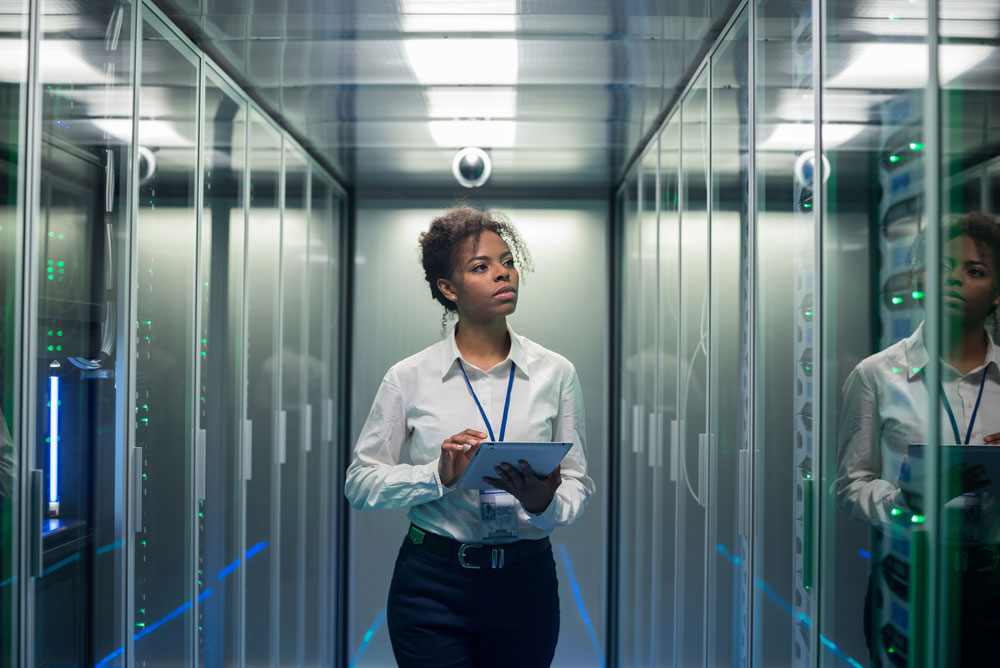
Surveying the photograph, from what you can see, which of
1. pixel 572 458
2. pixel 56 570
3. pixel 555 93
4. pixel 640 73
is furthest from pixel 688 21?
pixel 56 570

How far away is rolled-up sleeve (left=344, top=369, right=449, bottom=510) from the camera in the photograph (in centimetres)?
200

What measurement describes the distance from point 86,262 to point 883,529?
1.66m

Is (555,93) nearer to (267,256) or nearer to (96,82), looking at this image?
(267,256)

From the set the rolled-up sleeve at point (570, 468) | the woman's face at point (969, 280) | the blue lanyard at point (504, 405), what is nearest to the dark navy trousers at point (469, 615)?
the rolled-up sleeve at point (570, 468)

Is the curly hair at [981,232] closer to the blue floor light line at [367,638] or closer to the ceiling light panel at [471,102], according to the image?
the ceiling light panel at [471,102]

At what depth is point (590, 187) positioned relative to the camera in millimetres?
4344

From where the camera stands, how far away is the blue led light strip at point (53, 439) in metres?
1.68

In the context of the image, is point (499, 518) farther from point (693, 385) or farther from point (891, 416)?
point (891, 416)

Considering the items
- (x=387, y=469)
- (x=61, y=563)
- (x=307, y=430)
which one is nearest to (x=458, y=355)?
(x=387, y=469)

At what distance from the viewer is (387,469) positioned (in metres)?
2.08

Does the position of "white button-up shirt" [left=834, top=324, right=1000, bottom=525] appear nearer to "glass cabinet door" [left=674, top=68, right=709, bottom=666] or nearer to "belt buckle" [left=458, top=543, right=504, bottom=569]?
"belt buckle" [left=458, top=543, right=504, bottom=569]

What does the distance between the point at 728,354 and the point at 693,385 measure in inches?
14.8

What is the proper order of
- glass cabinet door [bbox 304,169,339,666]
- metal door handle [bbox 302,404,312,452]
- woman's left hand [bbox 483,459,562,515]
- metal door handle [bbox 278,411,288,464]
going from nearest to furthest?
1. woman's left hand [bbox 483,459,562,515]
2. metal door handle [bbox 278,411,288,464]
3. metal door handle [bbox 302,404,312,452]
4. glass cabinet door [bbox 304,169,339,666]

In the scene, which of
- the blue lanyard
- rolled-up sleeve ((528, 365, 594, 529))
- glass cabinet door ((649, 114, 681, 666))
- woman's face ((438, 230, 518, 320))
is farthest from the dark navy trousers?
glass cabinet door ((649, 114, 681, 666))
